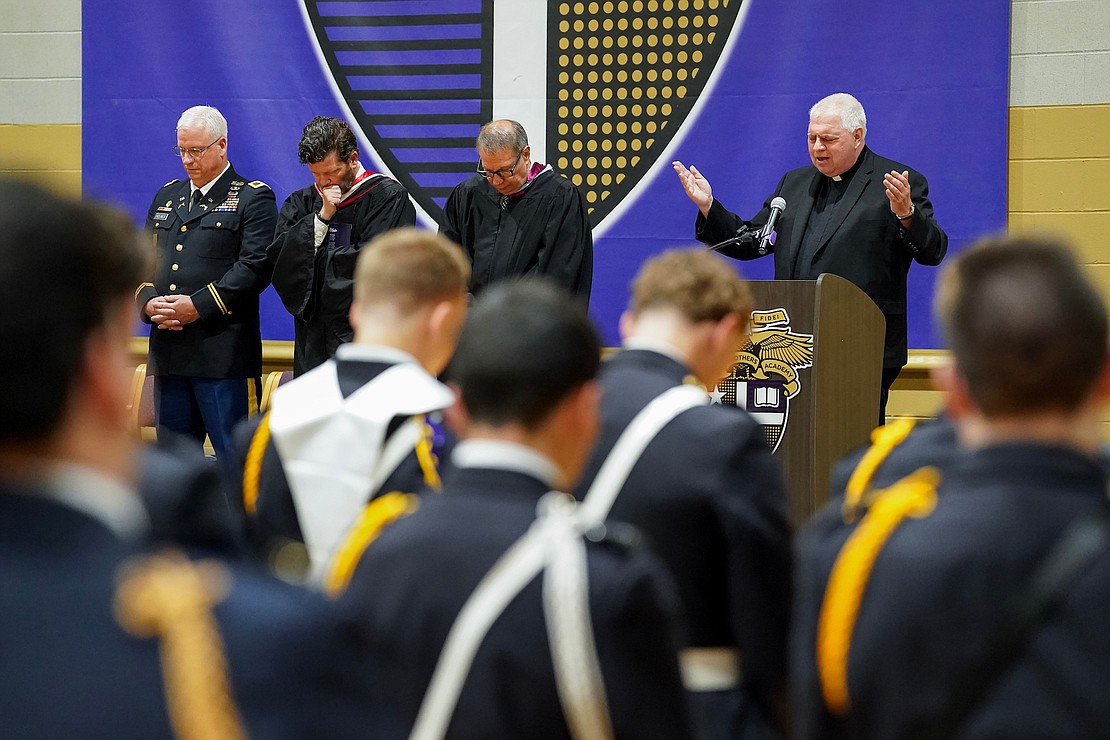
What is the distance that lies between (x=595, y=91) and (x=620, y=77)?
0.44ft

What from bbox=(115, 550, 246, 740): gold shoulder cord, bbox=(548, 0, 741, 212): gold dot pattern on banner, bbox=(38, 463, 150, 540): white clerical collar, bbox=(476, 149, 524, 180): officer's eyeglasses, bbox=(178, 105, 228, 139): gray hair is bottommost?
bbox=(115, 550, 246, 740): gold shoulder cord

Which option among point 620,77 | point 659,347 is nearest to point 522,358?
point 659,347

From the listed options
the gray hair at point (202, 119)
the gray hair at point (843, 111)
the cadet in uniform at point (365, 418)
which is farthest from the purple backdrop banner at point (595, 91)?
the cadet in uniform at point (365, 418)

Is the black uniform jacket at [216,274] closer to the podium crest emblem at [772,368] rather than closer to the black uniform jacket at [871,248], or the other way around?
the black uniform jacket at [871,248]

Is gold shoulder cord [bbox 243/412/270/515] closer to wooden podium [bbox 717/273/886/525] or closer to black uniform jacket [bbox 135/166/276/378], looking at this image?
wooden podium [bbox 717/273/886/525]

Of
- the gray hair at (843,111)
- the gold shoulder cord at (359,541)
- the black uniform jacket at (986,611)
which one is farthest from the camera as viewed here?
the gray hair at (843,111)

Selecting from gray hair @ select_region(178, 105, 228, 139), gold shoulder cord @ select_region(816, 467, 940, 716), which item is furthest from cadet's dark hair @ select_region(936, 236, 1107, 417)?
gray hair @ select_region(178, 105, 228, 139)

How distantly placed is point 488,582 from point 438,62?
5379mm

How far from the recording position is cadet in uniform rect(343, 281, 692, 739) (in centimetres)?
123

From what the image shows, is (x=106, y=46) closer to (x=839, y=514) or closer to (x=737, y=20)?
(x=737, y=20)

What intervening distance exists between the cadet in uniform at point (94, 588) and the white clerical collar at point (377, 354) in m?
1.29

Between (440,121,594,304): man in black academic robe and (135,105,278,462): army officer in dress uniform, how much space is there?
37.9 inches

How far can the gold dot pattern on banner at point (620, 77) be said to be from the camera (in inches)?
237

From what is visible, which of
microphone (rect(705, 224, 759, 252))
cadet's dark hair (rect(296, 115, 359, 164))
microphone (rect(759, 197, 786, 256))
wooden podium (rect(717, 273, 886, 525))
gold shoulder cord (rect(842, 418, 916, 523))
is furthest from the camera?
cadet's dark hair (rect(296, 115, 359, 164))
